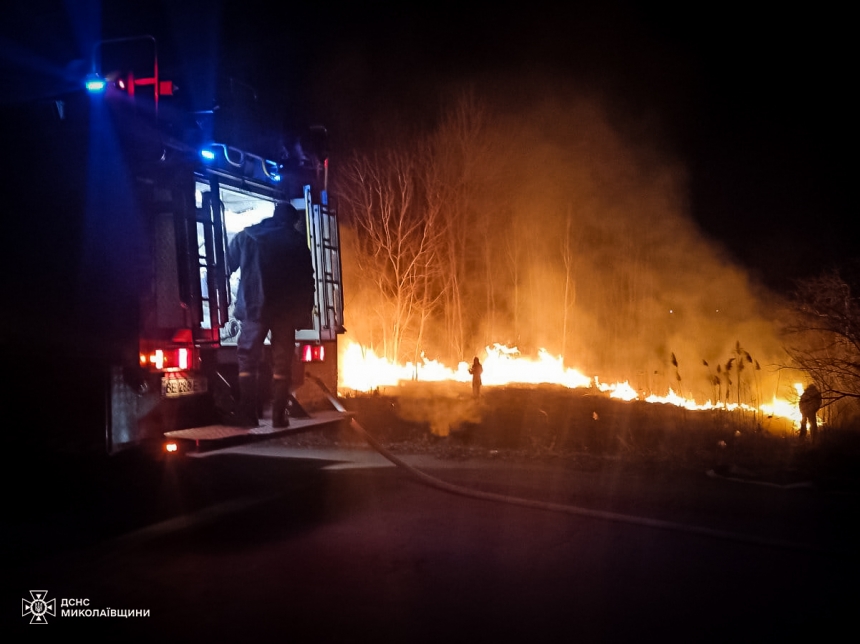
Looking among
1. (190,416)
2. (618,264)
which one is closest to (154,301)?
(190,416)

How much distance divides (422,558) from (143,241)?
321cm

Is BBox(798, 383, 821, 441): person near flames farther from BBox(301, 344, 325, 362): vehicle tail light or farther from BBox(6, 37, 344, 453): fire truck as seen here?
BBox(6, 37, 344, 453): fire truck

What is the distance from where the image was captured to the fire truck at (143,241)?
567cm

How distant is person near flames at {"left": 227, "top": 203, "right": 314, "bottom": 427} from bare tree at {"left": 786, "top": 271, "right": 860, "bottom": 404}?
31.0 feet

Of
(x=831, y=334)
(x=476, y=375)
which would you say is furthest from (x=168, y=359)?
(x=831, y=334)

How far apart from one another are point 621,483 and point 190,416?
463 centimetres

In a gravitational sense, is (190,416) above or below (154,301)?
below

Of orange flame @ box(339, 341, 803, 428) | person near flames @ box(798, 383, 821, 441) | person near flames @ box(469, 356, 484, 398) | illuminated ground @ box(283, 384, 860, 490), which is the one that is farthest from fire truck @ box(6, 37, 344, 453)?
orange flame @ box(339, 341, 803, 428)

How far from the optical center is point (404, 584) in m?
4.94

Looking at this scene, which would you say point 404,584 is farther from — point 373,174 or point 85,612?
point 373,174

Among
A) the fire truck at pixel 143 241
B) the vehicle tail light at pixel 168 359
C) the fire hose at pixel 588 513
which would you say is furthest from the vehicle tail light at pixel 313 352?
the vehicle tail light at pixel 168 359

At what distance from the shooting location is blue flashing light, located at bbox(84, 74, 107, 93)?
18.3 ft

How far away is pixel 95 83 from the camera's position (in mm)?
5582

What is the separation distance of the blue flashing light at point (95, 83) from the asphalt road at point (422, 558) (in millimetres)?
2807
